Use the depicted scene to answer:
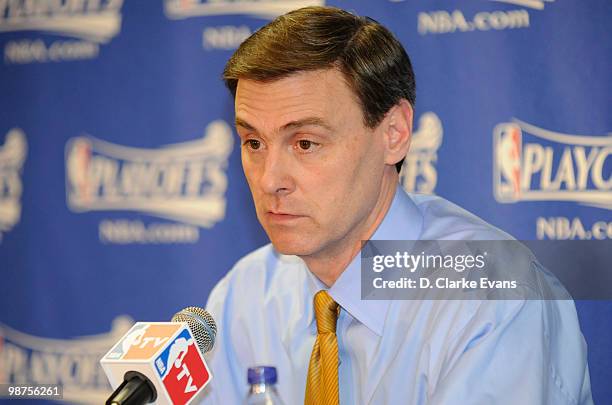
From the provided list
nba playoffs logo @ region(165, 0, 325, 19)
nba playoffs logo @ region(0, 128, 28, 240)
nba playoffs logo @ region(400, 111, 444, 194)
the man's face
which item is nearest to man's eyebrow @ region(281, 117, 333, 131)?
the man's face

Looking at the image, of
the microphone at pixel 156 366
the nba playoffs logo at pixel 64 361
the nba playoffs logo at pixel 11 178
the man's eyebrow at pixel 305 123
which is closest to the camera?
the microphone at pixel 156 366

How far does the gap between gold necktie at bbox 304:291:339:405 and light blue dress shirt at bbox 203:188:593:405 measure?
46 mm

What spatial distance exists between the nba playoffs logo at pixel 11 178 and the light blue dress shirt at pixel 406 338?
4.49 feet

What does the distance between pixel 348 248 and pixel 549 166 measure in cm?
91

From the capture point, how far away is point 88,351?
300 centimetres

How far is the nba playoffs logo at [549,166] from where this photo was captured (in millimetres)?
2373

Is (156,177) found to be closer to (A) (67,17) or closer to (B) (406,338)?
(A) (67,17)

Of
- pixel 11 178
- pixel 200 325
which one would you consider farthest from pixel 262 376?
pixel 11 178

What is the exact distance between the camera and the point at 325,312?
5.89 feet

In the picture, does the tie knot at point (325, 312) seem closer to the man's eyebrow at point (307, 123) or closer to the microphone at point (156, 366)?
the man's eyebrow at point (307, 123)

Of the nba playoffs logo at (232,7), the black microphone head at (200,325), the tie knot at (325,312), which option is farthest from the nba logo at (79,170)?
the black microphone head at (200,325)

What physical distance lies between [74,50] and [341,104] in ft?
5.56

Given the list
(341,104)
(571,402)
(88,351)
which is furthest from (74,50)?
(571,402)

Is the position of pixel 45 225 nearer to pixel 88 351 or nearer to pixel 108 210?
pixel 108 210
